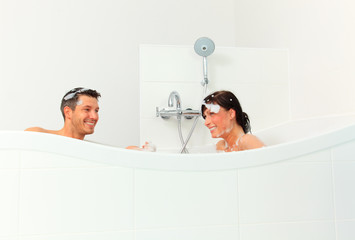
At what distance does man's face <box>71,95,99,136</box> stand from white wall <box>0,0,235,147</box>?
1.03 metres

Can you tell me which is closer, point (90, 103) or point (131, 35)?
point (90, 103)

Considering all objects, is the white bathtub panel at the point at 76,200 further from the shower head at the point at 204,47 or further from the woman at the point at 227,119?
the shower head at the point at 204,47

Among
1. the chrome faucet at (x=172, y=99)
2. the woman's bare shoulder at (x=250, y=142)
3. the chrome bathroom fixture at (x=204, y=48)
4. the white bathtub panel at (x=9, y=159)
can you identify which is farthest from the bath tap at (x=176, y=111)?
the white bathtub panel at (x=9, y=159)

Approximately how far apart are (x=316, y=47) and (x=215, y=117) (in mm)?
637

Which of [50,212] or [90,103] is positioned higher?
[90,103]

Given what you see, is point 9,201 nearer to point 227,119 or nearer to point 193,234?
point 193,234

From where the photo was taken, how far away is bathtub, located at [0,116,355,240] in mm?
827

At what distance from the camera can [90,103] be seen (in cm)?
169

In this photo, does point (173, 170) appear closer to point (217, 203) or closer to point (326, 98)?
point (217, 203)

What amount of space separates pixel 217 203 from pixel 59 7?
2344 mm

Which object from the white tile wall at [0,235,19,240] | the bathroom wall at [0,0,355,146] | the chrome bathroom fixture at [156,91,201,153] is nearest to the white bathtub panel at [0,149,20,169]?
the white tile wall at [0,235,19,240]

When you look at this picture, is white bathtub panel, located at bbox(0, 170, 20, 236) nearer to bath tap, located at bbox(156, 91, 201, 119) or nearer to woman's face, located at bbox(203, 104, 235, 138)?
woman's face, located at bbox(203, 104, 235, 138)

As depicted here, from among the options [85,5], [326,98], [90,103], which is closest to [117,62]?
[85,5]

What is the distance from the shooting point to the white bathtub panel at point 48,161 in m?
0.83
